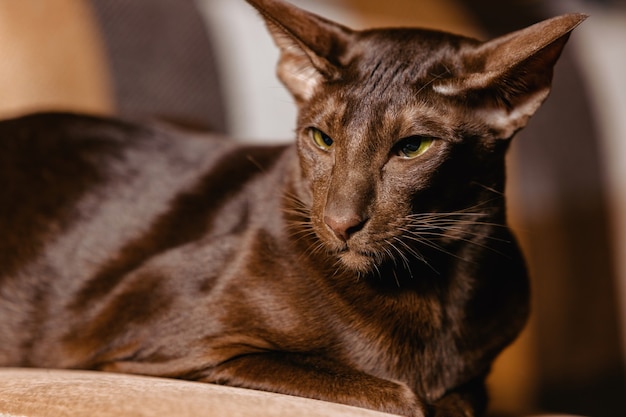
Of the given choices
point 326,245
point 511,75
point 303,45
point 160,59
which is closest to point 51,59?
point 160,59

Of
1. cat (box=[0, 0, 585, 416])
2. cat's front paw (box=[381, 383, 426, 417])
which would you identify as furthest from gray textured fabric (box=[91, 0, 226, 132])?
cat's front paw (box=[381, 383, 426, 417])

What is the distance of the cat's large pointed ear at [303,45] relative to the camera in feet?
3.83

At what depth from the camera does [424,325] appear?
1.23m

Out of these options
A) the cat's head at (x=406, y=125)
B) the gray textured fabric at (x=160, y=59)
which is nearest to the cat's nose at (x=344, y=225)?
the cat's head at (x=406, y=125)

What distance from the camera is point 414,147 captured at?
111cm

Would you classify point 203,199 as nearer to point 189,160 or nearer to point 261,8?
point 189,160

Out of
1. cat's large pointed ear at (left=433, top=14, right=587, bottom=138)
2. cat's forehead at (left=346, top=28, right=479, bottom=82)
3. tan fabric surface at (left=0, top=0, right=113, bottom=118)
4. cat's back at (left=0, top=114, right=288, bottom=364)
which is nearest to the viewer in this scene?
cat's large pointed ear at (left=433, top=14, right=587, bottom=138)

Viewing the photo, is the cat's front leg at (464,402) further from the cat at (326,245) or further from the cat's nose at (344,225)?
the cat's nose at (344,225)

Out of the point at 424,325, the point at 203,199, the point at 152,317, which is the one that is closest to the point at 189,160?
the point at 203,199

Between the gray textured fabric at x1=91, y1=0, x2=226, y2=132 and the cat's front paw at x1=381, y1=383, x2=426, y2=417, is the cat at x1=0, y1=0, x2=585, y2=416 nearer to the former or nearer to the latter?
the cat's front paw at x1=381, y1=383, x2=426, y2=417

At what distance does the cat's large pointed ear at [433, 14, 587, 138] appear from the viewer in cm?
105

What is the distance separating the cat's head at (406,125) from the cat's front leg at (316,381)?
155mm

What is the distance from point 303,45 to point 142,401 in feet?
1.77

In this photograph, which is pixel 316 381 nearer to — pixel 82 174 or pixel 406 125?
pixel 406 125
